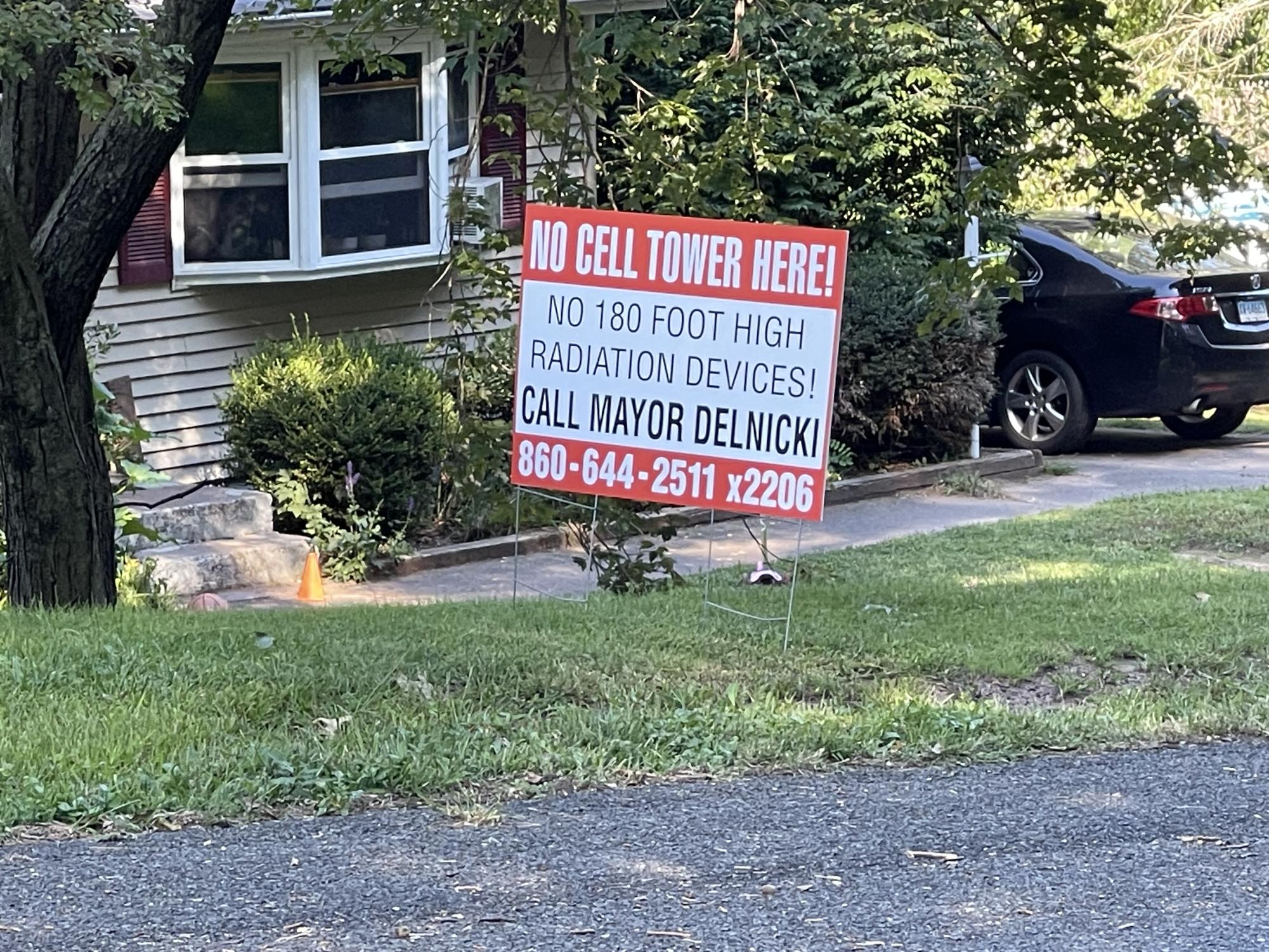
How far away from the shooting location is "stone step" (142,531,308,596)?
9.60 meters

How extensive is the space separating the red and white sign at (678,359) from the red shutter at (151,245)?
5387 mm

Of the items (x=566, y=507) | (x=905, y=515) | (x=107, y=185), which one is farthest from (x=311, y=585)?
(x=905, y=515)

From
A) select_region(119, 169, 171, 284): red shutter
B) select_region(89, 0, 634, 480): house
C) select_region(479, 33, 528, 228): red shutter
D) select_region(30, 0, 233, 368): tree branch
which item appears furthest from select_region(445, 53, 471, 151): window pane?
select_region(30, 0, 233, 368): tree branch

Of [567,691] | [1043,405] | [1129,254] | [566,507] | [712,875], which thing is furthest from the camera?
[1043,405]

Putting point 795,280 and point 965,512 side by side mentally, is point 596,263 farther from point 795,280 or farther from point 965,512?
point 965,512

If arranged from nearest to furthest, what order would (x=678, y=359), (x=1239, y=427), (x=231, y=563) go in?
(x=678, y=359)
(x=231, y=563)
(x=1239, y=427)

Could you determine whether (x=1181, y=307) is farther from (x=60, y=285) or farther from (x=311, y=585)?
(x=60, y=285)

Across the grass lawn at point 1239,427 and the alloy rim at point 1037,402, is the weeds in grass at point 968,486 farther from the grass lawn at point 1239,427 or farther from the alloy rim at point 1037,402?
the grass lawn at point 1239,427

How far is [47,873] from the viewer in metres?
3.96

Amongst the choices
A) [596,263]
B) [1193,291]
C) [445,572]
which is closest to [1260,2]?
[1193,291]

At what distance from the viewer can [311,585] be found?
9.52 metres

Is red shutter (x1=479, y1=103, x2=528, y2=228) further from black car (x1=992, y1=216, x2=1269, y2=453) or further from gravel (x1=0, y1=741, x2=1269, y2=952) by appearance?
gravel (x1=0, y1=741, x2=1269, y2=952)

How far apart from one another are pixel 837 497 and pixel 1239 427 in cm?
511

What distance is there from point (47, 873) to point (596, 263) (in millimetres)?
3692
